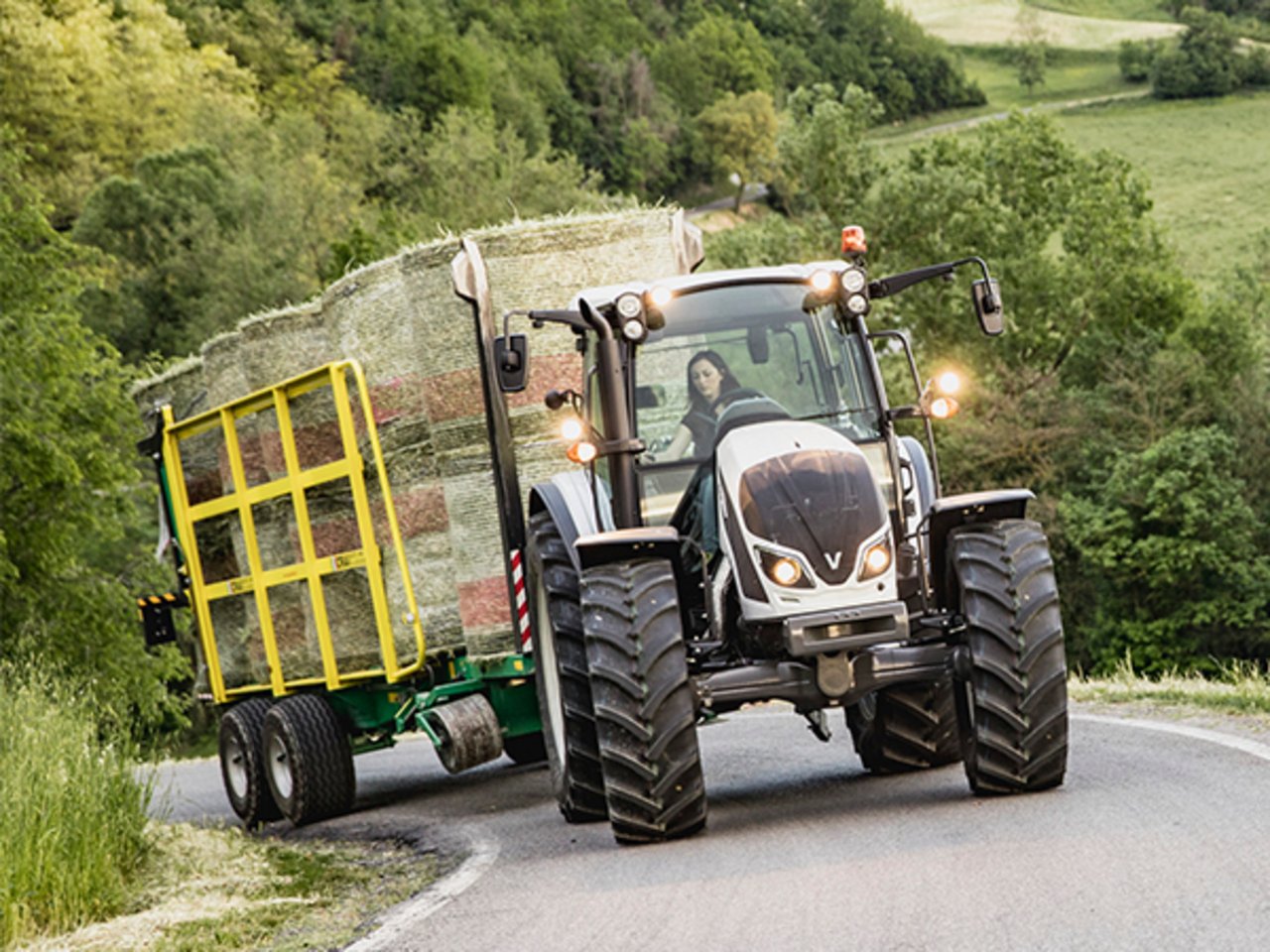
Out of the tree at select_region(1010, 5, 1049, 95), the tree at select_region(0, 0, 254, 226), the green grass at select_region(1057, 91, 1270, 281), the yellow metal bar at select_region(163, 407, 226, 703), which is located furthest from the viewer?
the tree at select_region(1010, 5, 1049, 95)

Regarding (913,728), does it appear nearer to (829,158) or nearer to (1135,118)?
(829,158)

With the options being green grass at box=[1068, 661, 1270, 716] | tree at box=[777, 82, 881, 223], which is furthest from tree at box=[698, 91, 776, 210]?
green grass at box=[1068, 661, 1270, 716]

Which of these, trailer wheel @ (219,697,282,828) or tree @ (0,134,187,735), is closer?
trailer wheel @ (219,697,282,828)

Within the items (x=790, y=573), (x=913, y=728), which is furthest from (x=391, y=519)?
(x=790, y=573)

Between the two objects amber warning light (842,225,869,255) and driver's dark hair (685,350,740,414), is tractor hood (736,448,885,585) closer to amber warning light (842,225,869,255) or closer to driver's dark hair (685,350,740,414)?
driver's dark hair (685,350,740,414)

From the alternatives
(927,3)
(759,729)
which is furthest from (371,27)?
(759,729)

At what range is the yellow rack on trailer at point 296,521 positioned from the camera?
1208 centimetres

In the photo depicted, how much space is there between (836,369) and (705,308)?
2.46ft

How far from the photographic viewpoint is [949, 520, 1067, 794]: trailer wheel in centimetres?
874

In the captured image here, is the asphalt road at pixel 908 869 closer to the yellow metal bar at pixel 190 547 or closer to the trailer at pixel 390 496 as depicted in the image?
the trailer at pixel 390 496

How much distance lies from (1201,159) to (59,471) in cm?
7507

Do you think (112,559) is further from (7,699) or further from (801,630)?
(801,630)

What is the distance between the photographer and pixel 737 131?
410ft

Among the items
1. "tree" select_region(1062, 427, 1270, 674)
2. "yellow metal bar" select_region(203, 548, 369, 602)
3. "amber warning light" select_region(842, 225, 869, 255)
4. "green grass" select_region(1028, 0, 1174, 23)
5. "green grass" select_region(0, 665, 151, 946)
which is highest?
"green grass" select_region(1028, 0, 1174, 23)
